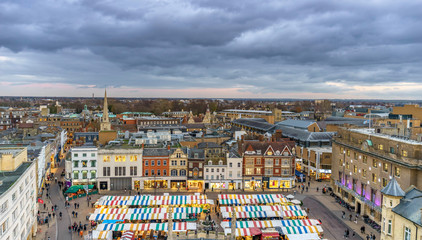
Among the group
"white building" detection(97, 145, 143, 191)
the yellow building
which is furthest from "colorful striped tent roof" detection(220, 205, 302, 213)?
"white building" detection(97, 145, 143, 191)

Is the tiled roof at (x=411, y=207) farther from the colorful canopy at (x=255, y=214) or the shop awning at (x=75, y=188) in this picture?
the shop awning at (x=75, y=188)

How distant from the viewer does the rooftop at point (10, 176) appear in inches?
1308

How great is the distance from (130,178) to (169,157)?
9.58m

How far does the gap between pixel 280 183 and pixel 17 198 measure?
171 ft

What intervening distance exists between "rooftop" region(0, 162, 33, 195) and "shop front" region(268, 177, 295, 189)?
1904 inches

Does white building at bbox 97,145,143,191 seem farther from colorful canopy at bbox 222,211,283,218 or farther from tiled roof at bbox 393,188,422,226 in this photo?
tiled roof at bbox 393,188,422,226

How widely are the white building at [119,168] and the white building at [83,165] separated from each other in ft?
5.43

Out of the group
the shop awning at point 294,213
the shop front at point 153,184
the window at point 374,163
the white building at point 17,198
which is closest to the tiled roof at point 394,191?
the shop awning at point 294,213

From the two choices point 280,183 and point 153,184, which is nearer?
point 153,184

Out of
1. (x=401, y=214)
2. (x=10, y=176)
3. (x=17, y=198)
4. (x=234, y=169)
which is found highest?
(x=10, y=176)

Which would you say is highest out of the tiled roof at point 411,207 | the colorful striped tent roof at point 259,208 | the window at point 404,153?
the window at point 404,153

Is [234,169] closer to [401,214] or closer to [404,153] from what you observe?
[404,153]

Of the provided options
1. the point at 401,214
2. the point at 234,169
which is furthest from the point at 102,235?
the point at 401,214

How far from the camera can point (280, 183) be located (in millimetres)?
70812
